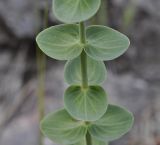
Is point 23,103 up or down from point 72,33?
down

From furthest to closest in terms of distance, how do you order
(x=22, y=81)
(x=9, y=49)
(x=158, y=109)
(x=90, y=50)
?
(x=9, y=49), (x=22, y=81), (x=158, y=109), (x=90, y=50)

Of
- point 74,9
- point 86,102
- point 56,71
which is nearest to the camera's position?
point 74,9

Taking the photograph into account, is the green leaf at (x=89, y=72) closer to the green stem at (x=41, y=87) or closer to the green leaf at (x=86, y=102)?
the green leaf at (x=86, y=102)

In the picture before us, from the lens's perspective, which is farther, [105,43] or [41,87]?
[41,87]

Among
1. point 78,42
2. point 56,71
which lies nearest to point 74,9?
point 78,42

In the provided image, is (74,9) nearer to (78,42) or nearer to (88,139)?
(78,42)

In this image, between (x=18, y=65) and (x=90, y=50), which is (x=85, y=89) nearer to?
(x=90, y=50)

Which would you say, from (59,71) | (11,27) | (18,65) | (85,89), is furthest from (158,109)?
(85,89)

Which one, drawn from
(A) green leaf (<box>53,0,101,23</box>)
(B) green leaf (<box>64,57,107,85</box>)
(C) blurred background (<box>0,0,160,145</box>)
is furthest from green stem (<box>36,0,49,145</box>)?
(A) green leaf (<box>53,0,101,23</box>)
